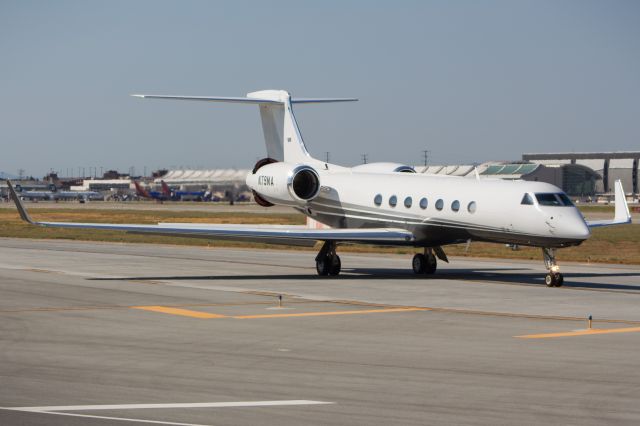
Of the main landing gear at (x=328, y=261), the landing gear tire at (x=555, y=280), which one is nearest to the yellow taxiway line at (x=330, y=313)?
the landing gear tire at (x=555, y=280)

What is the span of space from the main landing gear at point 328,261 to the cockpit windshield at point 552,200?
21.8 ft

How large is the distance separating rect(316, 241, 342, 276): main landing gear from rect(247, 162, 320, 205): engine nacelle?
7.47ft

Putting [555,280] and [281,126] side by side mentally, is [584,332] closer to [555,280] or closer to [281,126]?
[555,280]

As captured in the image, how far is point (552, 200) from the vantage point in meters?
26.4

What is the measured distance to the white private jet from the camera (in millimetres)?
26406

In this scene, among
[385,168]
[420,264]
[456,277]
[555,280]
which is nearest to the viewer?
[555,280]

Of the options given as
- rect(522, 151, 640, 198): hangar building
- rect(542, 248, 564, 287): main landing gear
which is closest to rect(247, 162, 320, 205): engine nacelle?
rect(542, 248, 564, 287): main landing gear

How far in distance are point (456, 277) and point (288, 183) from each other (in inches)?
237

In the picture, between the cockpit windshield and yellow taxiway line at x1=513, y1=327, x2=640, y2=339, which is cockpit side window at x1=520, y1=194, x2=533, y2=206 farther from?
yellow taxiway line at x1=513, y1=327, x2=640, y2=339

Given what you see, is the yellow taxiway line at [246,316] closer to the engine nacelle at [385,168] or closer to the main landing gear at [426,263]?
the main landing gear at [426,263]

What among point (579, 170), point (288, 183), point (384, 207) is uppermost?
point (288, 183)

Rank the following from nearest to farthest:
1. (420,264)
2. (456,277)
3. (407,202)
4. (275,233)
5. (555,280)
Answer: (555,280) → (275,233) → (407,202) → (456,277) → (420,264)

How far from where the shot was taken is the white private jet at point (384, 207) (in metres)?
26.4

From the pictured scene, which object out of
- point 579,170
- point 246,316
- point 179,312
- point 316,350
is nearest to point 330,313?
point 246,316
